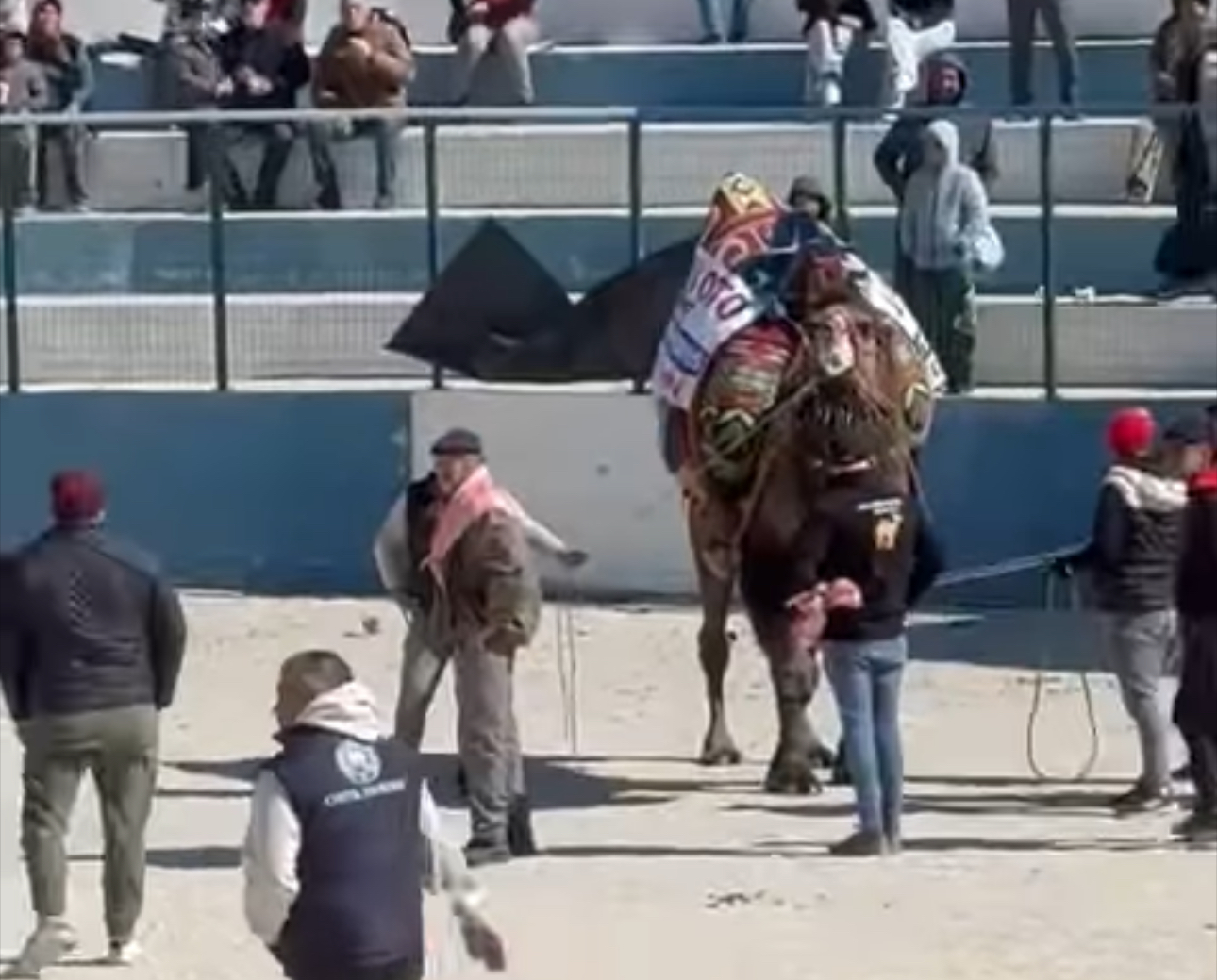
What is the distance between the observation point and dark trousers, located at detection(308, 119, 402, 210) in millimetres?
26547

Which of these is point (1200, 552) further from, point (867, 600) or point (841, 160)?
point (841, 160)

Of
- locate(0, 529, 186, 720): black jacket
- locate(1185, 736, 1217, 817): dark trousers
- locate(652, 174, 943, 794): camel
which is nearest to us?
locate(0, 529, 186, 720): black jacket

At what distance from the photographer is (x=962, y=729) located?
21.1 meters

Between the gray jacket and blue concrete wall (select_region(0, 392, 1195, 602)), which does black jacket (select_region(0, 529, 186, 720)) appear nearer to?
blue concrete wall (select_region(0, 392, 1195, 602))

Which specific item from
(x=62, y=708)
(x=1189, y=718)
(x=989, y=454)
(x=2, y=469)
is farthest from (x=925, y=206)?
(x=62, y=708)

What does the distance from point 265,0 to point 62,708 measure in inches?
675

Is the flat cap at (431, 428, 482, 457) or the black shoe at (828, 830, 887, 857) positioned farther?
the black shoe at (828, 830, 887, 857)

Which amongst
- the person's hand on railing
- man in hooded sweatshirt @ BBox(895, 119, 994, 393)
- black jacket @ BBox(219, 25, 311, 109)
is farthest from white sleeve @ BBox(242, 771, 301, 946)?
black jacket @ BBox(219, 25, 311, 109)

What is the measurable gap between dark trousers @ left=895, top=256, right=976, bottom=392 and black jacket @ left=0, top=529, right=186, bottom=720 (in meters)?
9.79

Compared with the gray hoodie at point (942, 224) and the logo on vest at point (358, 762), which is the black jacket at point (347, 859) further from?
the gray hoodie at point (942, 224)

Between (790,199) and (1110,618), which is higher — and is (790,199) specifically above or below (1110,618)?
above

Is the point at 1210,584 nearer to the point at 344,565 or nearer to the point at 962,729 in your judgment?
the point at 962,729

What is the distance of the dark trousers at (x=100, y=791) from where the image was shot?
15641 millimetres

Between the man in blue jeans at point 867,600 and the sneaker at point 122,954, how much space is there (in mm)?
2900
